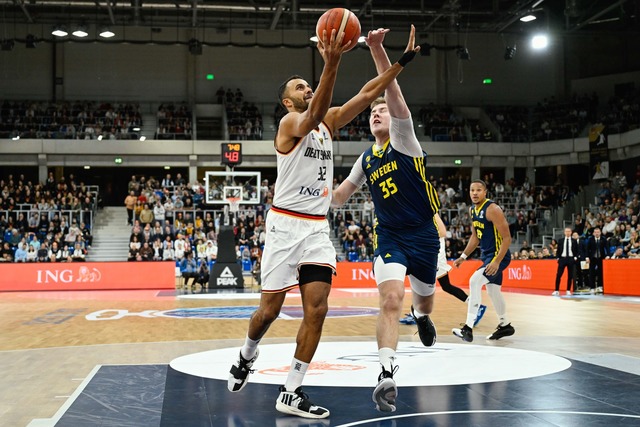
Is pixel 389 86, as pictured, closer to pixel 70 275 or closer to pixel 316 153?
pixel 316 153

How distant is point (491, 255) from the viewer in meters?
8.93

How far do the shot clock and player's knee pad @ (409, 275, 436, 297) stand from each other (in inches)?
585

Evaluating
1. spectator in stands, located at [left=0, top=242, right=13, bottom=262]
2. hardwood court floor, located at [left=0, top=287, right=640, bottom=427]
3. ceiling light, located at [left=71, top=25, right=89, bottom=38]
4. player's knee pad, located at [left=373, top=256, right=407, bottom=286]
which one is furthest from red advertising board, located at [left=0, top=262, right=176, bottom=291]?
player's knee pad, located at [left=373, top=256, right=407, bottom=286]

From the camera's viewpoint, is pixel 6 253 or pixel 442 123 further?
pixel 442 123

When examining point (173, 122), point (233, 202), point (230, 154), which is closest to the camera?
point (230, 154)

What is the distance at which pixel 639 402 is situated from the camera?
4.82 metres

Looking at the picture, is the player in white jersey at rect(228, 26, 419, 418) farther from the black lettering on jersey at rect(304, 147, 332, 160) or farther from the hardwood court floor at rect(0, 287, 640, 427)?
the hardwood court floor at rect(0, 287, 640, 427)

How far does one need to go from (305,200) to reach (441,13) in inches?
1092

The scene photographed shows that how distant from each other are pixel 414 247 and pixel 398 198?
1.36 ft

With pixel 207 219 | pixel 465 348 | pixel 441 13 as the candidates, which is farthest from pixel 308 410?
pixel 441 13

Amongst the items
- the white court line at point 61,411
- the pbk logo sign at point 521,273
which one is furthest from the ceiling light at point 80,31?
the white court line at point 61,411

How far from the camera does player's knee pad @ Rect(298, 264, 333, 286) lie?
4918 millimetres

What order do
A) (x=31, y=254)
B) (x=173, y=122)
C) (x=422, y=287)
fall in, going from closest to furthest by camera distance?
(x=422, y=287)
(x=31, y=254)
(x=173, y=122)

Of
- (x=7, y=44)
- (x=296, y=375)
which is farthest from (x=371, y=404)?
(x=7, y=44)
